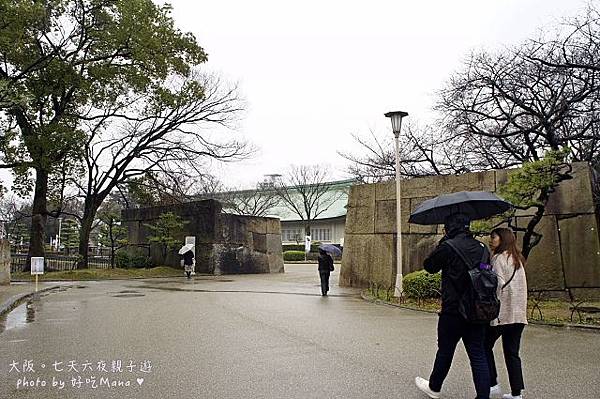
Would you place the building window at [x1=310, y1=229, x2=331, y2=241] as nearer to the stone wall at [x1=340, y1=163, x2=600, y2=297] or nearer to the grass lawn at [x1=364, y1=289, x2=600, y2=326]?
the stone wall at [x1=340, y1=163, x2=600, y2=297]

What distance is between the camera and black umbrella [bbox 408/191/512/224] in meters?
5.36

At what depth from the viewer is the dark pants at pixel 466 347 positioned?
450 cm

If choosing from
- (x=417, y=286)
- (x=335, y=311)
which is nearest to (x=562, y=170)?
(x=417, y=286)

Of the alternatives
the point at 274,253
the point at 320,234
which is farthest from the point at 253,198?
the point at 274,253

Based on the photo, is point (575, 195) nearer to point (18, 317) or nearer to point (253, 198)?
point (18, 317)

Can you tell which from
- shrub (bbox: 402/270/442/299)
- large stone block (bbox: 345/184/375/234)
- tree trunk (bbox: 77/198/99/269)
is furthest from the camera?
tree trunk (bbox: 77/198/99/269)

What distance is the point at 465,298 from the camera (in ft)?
14.8

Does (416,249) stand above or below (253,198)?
below

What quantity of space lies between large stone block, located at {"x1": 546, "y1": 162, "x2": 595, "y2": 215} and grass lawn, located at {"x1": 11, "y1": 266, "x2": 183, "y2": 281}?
17885 millimetres

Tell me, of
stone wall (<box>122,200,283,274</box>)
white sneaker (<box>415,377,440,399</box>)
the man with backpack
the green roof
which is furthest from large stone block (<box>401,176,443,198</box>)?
the green roof

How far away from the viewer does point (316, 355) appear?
682 cm

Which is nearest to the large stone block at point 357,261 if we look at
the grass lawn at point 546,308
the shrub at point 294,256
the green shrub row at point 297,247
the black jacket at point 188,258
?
the grass lawn at point 546,308

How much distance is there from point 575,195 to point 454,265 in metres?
10.3

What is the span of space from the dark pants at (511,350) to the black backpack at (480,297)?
0.63 meters
